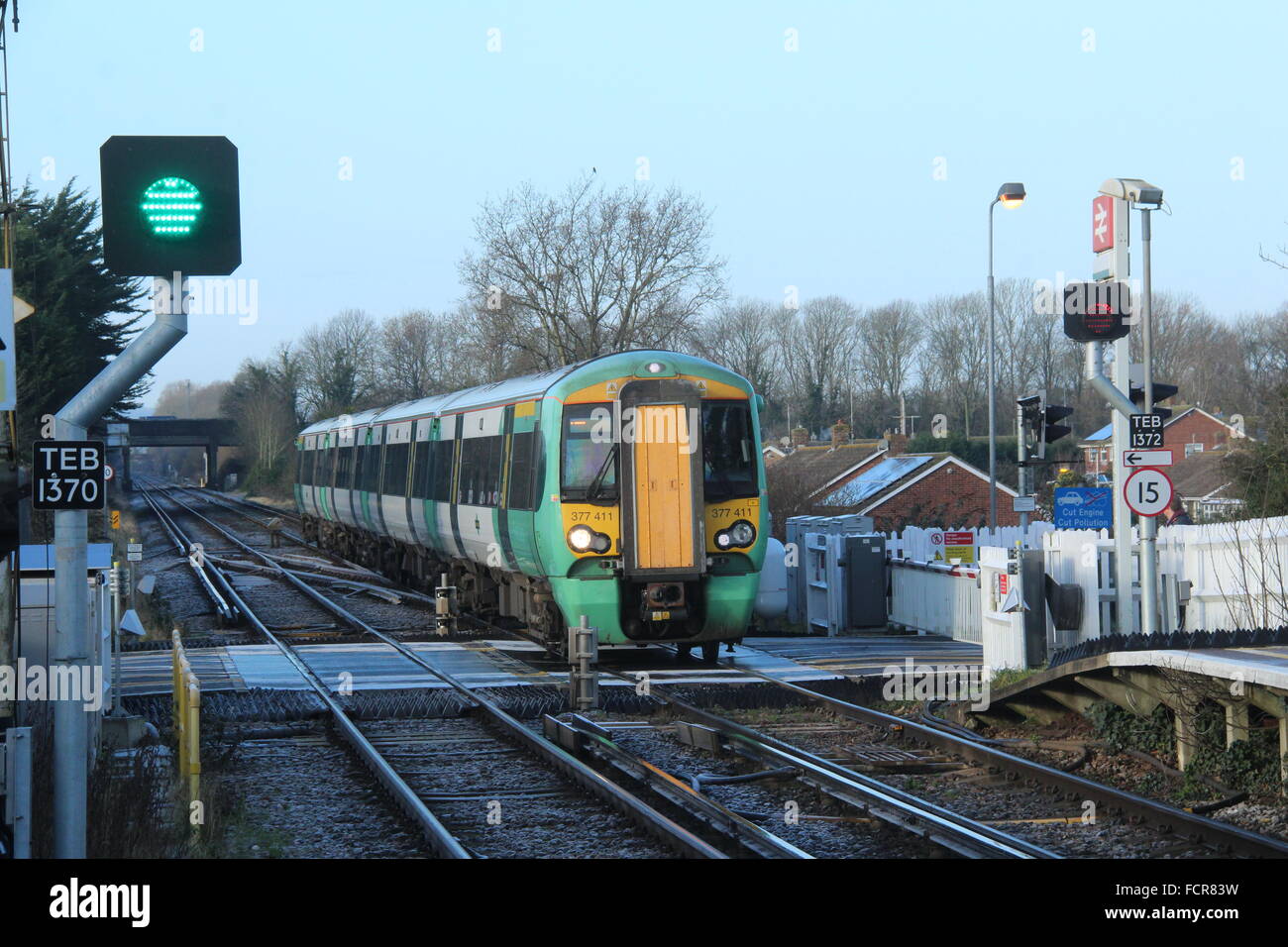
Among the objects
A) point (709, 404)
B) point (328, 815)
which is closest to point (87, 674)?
point (328, 815)

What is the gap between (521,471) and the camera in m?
16.1

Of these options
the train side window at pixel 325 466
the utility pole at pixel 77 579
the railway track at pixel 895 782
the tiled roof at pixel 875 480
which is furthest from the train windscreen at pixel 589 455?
the tiled roof at pixel 875 480

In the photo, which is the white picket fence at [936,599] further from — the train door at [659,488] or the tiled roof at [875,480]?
the tiled roof at [875,480]

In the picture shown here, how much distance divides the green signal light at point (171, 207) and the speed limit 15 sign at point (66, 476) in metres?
0.94

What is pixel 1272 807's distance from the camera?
8.73 metres

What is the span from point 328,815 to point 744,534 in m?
6.69

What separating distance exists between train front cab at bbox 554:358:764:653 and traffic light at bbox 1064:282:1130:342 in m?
3.48

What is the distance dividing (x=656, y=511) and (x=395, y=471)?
11.6 meters

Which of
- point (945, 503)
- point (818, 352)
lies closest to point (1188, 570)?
point (945, 503)

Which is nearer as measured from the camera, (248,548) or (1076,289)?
(1076,289)

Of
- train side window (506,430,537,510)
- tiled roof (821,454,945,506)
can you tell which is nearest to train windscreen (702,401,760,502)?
train side window (506,430,537,510)

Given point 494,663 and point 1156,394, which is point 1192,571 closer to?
point 1156,394
